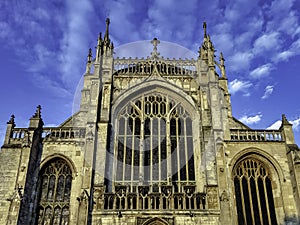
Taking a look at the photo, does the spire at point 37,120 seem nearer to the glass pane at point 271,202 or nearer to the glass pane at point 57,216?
the glass pane at point 57,216

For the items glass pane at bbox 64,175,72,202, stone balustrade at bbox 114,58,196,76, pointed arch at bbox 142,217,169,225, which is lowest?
pointed arch at bbox 142,217,169,225

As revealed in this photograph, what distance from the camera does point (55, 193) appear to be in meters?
16.5

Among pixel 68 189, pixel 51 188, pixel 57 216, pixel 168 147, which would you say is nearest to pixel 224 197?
pixel 168 147

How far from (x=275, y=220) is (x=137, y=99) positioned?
10.1m

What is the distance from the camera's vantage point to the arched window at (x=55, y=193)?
16.0 m

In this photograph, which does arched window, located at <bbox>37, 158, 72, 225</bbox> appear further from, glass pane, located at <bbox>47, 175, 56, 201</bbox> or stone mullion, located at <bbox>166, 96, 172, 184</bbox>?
stone mullion, located at <bbox>166, 96, 172, 184</bbox>

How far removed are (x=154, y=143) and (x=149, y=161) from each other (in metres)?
1.14

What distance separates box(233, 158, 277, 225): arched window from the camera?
1597cm

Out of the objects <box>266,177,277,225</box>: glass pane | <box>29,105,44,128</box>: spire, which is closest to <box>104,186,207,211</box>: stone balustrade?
<box>266,177,277,225</box>: glass pane

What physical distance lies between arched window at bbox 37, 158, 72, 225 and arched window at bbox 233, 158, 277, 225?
8751mm

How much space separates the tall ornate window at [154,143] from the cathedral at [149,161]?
0.06 m

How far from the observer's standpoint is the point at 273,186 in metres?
16.6

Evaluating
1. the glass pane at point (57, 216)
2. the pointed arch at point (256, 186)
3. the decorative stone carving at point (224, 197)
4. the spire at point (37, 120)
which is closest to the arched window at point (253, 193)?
the pointed arch at point (256, 186)

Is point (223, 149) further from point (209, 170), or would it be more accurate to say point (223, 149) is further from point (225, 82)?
point (225, 82)
